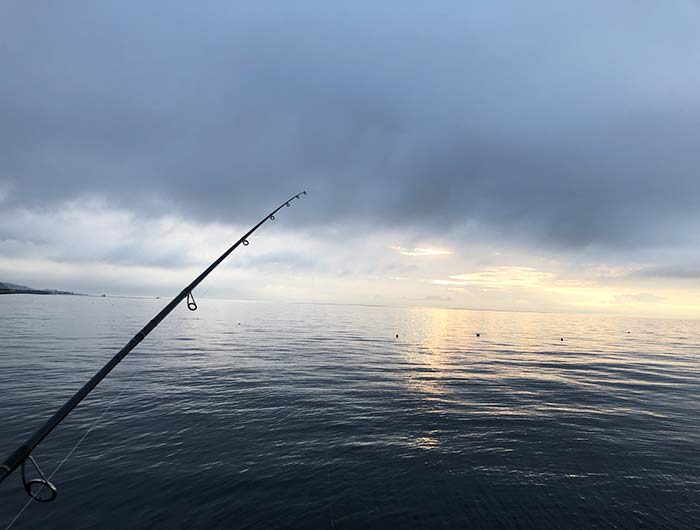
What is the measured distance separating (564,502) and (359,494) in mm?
7265

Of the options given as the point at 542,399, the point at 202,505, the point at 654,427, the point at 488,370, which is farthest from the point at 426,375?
the point at 202,505

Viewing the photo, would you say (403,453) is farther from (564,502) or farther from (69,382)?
(69,382)

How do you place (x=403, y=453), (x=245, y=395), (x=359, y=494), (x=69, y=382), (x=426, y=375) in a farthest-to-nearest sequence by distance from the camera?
(x=426, y=375) < (x=69, y=382) < (x=245, y=395) < (x=403, y=453) < (x=359, y=494)

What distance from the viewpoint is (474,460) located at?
15.2 meters

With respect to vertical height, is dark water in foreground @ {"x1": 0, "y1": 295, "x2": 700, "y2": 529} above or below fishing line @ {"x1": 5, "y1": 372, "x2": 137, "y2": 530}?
above

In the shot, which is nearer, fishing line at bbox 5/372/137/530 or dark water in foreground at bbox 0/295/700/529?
fishing line at bbox 5/372/137/530

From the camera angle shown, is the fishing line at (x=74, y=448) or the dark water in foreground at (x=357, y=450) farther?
the dark water in foreground at (x=357, y=450)

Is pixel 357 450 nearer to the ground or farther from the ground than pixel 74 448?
farther from the ground

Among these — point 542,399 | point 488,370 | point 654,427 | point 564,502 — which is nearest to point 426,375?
point 488,370

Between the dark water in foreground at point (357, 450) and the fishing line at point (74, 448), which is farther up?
the dark water in foreground at point (357, 450)

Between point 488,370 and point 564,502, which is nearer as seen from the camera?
point 564,502

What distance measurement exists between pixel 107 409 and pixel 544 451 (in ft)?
80.4

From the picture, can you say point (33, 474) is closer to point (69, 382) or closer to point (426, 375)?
point (69, 382)

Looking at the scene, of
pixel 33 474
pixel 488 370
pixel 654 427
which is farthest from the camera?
pixel 488 370
